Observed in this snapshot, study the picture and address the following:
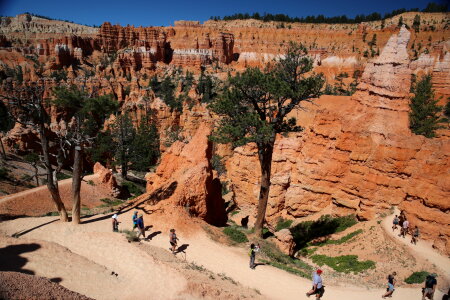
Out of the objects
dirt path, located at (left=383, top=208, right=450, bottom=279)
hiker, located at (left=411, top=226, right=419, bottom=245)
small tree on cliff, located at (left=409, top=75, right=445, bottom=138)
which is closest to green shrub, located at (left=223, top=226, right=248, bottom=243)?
dirt path, located at (left=383, top=208, right=450, bottom=279)

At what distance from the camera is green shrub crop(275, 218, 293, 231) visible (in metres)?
20.2

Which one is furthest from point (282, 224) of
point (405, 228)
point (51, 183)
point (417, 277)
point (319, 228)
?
point (51, 183)

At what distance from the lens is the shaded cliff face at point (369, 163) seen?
1541 cm

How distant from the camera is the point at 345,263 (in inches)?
590

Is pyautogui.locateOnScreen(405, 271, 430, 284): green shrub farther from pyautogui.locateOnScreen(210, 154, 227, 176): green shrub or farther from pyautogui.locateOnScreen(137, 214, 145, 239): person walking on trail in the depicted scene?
pyautogui.locateOnScreen(210, 154, 227, 176): green shrub

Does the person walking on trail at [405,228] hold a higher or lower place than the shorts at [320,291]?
higher

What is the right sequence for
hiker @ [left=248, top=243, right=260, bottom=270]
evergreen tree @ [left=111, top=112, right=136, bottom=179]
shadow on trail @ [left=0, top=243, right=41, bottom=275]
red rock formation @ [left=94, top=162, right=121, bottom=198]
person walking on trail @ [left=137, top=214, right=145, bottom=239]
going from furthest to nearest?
evergreen tree @ [left=111, top=112, right=136, bottom=179], red rock formation @ [left=94, top=162, right=121, bottom=198], person walking on trail @ [left=137, top=214, right=145, bottom=239], hiker @ [left=248, top=243, right=260, bottom=270], shadow on trail @ [left=0, top=243, right=41, bottom=275]

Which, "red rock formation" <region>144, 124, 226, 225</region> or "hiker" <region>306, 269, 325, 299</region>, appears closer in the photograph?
"hiker" <region>306, 269, 325, 299</region>

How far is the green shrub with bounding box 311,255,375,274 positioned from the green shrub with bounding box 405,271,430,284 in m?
1.66

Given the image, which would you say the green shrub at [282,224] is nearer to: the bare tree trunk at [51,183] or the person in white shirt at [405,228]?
the person in white shirt at [405,228]

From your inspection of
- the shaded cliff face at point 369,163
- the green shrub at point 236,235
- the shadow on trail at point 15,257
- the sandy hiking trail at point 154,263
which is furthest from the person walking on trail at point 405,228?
the shadow on trail at point 15,257

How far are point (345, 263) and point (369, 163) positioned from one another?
6.12 meters

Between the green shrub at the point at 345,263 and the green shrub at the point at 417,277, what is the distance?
166 cm

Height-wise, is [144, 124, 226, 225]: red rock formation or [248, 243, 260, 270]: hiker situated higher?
[144, 124, 226, 225]: red rock formation
